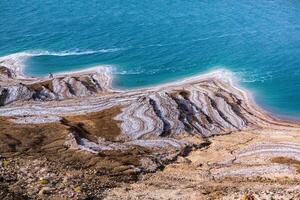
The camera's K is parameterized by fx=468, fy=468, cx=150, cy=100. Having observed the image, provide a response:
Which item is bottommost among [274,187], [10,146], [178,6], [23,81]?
[274,187]

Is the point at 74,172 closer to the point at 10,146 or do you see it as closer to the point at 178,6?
the point at 10,146

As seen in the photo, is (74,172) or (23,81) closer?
(74,172)

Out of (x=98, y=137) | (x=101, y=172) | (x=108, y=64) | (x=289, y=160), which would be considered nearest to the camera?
(x=101, y=172)

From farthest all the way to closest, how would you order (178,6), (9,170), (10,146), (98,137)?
(178,6), (98,137), (10,146), (9,170)

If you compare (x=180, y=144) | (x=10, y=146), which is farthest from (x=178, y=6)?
(x=10, y=146)

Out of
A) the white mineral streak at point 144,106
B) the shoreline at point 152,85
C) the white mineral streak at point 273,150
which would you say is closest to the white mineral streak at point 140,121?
the white mineral streak at point 144,106

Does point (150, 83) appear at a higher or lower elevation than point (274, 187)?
higher

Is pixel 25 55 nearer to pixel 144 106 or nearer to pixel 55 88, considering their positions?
pixel 55 88
